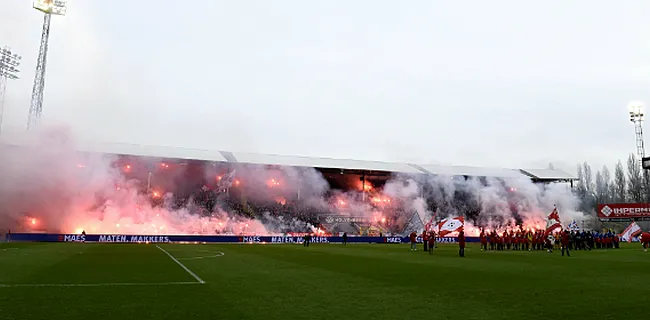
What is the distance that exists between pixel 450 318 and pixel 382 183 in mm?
57154

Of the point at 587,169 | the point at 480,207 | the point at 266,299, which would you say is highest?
the point at 587,169

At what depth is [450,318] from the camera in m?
8.32

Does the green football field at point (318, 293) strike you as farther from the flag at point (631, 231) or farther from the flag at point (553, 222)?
the flag at point (631, 231)

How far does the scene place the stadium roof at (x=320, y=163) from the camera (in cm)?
5294

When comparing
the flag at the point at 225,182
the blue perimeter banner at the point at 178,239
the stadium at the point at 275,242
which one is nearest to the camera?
the stadium at the point at 275,242

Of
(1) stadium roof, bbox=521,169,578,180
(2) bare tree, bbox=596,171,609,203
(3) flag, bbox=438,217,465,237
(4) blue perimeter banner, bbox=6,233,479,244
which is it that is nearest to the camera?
(3) flag, bbox=438,217,465,237

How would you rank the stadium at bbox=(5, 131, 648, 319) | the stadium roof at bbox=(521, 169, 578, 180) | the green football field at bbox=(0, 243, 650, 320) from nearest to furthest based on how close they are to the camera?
the green football field at bbox=(0, 243, 650, 320) → the stadium at bbox=(5, 131, 648, 319) → the stadium roof at bbox=(521, 169, 578, 180)

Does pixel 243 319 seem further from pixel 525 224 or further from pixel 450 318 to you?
pixel 525 224

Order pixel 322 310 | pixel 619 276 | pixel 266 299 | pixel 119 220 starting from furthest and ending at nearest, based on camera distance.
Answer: pixel 119 220
pixel 619 276
pixel 266 299
pixel 322 310

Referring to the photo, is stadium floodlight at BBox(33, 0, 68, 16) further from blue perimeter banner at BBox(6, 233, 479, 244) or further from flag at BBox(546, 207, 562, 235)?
flag at BBox(546, 207, 562, 235)

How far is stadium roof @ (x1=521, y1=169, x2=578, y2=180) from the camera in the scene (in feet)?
217

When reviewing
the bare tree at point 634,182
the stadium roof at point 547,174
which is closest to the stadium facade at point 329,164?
the stadium roof at point 547,174

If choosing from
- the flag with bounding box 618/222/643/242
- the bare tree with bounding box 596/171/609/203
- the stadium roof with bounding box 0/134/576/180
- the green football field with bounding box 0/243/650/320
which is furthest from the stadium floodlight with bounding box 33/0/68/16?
the bare tree with bounding box 596/171/609/203

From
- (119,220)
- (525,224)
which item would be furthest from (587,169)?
(119,220)
